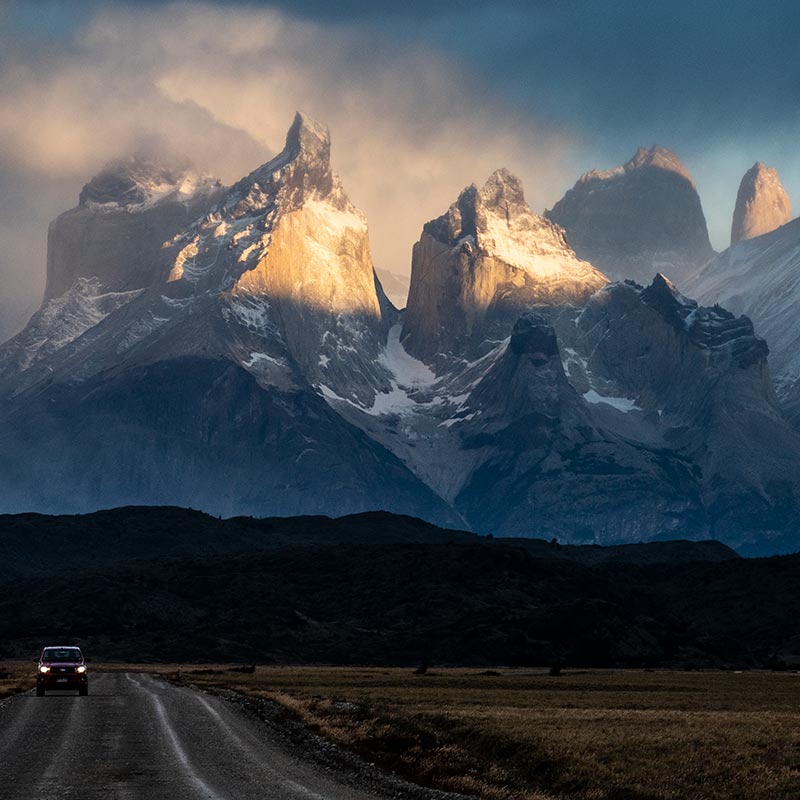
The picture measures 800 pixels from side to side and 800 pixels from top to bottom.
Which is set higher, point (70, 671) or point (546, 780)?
point (70, 671)

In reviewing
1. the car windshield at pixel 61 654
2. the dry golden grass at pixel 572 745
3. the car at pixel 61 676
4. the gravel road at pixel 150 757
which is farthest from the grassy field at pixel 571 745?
the car windshield at pixel 61 654

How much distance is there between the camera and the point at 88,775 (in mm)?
46500

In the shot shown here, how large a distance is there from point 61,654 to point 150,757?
41.0 metres

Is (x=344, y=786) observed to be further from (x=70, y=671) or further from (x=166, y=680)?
(x=166, y=680)

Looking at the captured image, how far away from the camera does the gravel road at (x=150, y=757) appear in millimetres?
43500

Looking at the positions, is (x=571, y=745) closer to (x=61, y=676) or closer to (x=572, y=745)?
(x=572, y=745)

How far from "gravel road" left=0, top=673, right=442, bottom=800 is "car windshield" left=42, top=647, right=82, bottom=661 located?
12.6m

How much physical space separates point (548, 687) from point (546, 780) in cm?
7405

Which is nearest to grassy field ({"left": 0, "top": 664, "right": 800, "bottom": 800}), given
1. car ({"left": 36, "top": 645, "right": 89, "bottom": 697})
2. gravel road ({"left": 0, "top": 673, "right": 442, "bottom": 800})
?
gravel road ({"left": 0, "top": 673, "right": 442, "bottom": 800})

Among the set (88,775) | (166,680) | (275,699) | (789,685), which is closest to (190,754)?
(88,775)

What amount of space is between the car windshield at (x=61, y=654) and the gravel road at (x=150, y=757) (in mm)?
12582

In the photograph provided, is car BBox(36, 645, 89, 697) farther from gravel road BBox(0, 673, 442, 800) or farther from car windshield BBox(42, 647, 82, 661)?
gravel road BBox(0, 673, 442, 800)

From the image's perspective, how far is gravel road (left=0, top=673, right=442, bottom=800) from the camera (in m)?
43.5

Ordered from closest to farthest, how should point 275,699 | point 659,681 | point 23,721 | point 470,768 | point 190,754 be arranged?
1. point 470,768
2. point 190,754
3. point 23,721
4. point 275,699
5. point 659,681
